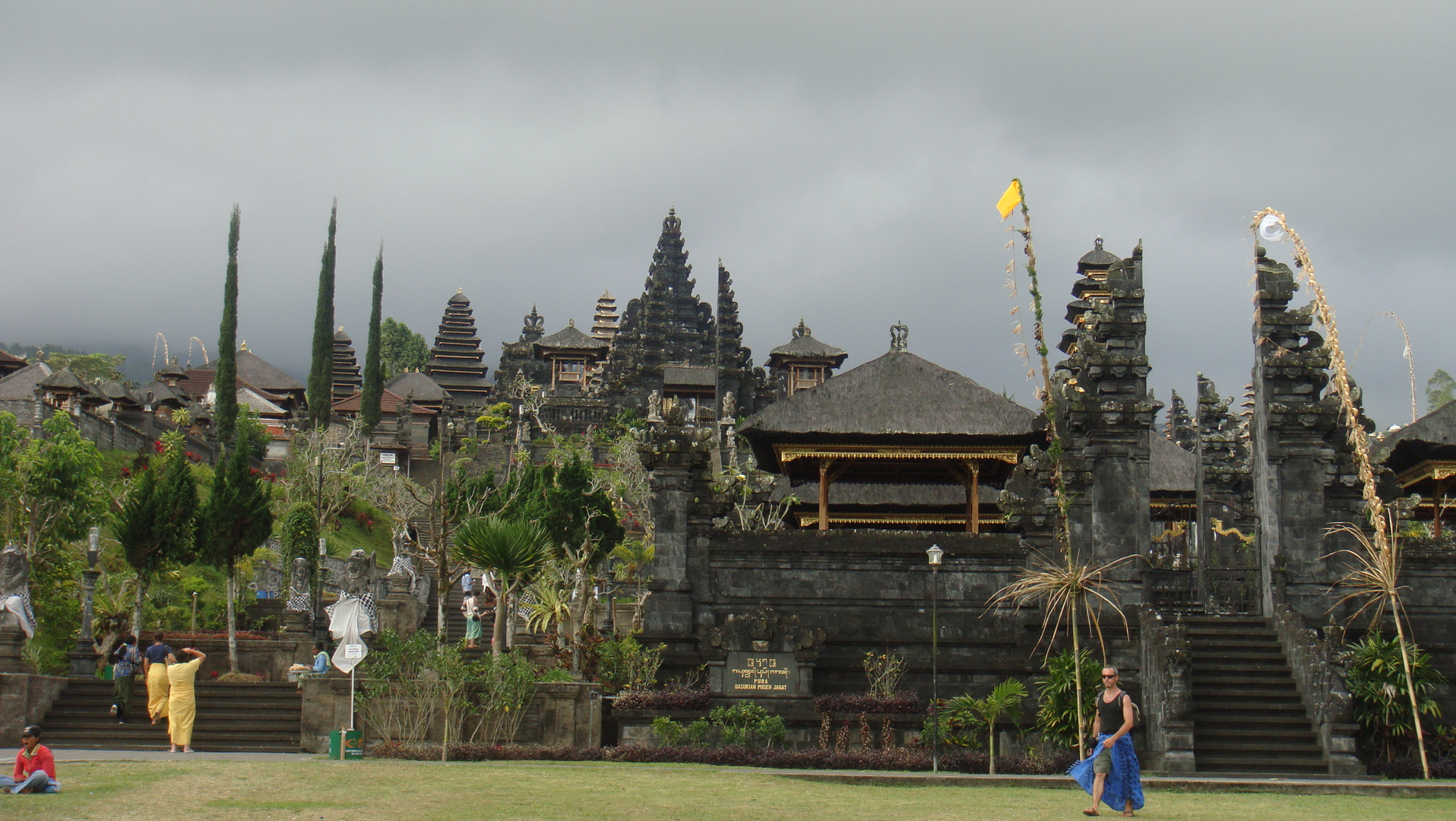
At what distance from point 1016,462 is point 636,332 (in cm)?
6624

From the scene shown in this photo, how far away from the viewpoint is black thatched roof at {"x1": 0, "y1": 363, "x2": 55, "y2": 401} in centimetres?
5906

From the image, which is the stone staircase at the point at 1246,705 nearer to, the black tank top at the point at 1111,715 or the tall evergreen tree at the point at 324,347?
the black tank top at the point at 1111,715

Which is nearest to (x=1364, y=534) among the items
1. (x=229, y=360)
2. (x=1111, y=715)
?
(x=1111, y=715)

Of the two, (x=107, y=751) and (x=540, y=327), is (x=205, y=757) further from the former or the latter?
(x=540, y=327)

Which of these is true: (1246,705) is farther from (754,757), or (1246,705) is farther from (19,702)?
(19,702)

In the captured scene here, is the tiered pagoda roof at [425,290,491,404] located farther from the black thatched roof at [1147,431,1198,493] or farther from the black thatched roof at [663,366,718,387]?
the black thatched roof at [1147,431,1198,493]

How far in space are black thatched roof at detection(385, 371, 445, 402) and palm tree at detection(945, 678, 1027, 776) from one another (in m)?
74.0

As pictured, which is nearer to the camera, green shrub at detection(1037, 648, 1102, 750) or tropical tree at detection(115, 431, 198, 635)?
green shrub at detection(1037, 648, 1102, 750)

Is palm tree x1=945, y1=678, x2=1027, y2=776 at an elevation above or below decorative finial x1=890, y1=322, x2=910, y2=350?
below

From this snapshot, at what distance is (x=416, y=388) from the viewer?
94375 mm

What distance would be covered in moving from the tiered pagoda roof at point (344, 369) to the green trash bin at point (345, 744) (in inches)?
3367

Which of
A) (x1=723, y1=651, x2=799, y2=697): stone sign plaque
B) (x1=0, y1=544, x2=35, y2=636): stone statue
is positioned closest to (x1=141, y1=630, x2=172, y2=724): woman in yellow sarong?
(x1=0, y1=544, x2=35, y2=636): stone statue

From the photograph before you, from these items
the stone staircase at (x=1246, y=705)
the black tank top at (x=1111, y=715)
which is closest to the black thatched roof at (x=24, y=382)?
the stone staircase at (x=1246, y=705)

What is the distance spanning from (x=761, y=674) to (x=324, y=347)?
56.5m
